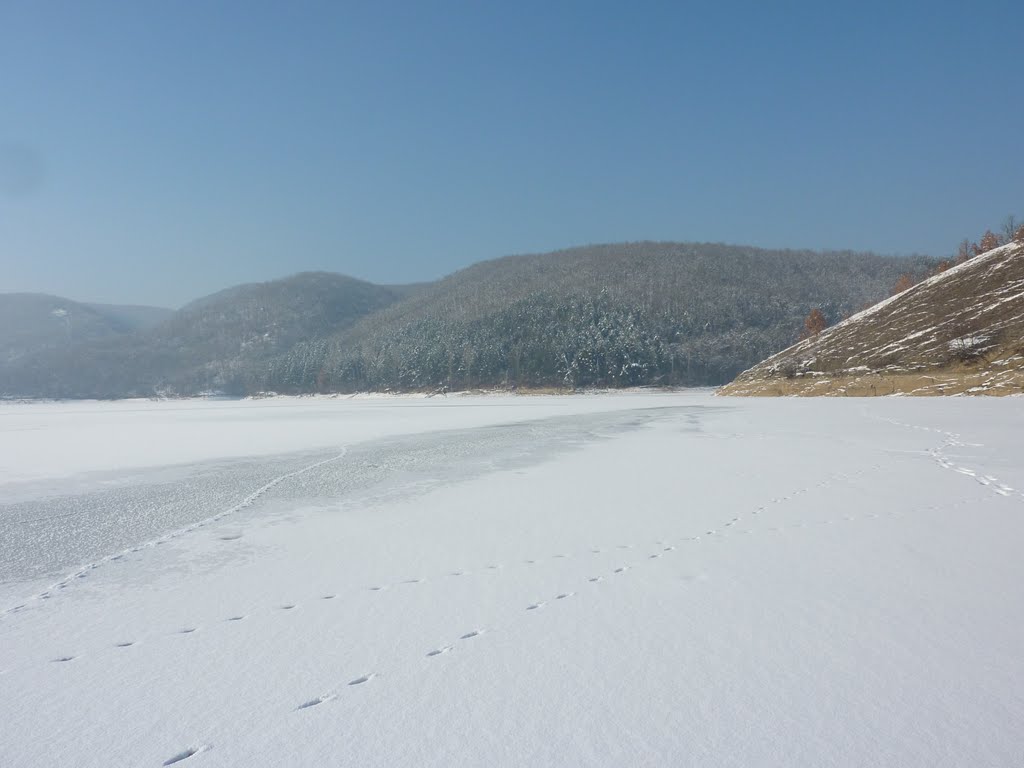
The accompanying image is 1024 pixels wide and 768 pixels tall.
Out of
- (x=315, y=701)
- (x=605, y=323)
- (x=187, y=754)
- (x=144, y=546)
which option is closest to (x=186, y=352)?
(x=605, y=323)

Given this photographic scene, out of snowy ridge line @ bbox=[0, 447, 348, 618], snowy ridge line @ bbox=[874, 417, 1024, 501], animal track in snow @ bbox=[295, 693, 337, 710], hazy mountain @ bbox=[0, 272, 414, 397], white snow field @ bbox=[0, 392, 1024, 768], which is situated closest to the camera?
white snow field @ bbox=[0, 392, 1024, 768]

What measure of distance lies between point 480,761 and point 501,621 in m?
1.63

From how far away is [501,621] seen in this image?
449 centimetres

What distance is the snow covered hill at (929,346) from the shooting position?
32.6m

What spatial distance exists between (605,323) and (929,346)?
227 feet

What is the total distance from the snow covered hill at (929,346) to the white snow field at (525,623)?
1083 inches

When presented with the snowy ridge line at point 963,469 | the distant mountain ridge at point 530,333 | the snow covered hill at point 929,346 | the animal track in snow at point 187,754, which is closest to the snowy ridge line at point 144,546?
the animal track in snow at point 187,754

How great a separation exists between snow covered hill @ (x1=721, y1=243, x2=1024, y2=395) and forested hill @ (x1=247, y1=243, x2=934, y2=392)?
145 feet

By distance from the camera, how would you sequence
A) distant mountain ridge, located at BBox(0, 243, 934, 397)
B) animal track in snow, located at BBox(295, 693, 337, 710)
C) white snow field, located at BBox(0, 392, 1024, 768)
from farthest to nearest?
distant mountain ridge, located at BBox(0, 243, 934, 397)
animal track in snow, located at BBox(295, 693, 337, 710)
white snow field, located at BBox(0, 392, 1024, 768)

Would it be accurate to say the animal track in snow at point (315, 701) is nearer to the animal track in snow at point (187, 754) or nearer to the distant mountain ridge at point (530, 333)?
the animal track in snow at point (187, 754)

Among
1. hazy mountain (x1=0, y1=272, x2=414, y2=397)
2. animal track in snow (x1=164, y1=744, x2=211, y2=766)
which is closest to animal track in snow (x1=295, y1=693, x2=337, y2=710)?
animal track in snow (x1=164, y1=744, x2=211, y2=766)

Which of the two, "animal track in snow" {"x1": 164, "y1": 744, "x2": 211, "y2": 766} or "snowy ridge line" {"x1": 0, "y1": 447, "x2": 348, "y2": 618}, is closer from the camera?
"animal track in snow" {"x1": 164, "y1": 744, "x2": 211, "y2": 766}

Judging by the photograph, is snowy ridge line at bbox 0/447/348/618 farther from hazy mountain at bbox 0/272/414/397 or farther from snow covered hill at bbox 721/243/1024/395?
hazy mountain at bbox 0/272/414/397

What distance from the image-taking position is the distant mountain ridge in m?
98.4
